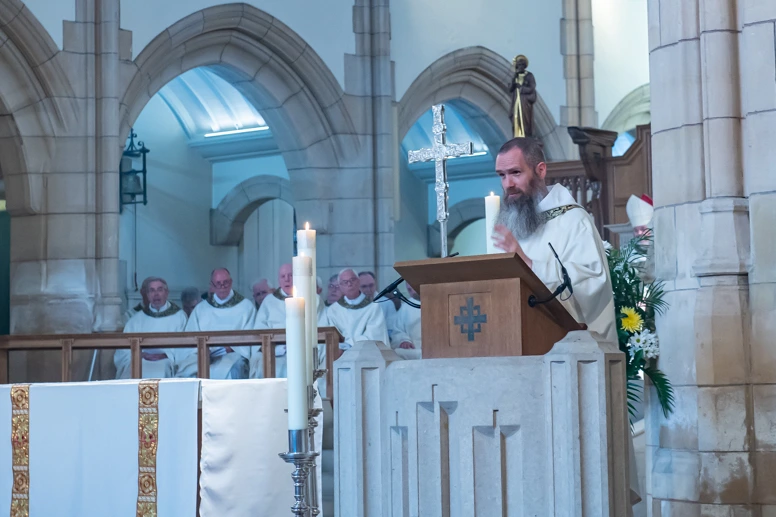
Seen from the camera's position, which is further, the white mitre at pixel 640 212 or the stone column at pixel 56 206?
the stone column at pixel 56 206

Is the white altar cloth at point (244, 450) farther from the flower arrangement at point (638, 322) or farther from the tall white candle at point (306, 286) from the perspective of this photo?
the flower arrangement at point (638, 322)

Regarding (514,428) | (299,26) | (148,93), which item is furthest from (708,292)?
(299,26)

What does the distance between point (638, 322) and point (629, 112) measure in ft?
37.5

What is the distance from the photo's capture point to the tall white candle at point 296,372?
328 centimetres

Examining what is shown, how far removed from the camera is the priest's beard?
14.6ft

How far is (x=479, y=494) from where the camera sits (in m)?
3.66

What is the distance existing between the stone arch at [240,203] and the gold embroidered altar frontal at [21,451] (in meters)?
9.72

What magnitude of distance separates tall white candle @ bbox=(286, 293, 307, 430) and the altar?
1539mm

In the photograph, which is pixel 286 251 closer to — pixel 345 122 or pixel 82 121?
pixel 345 122

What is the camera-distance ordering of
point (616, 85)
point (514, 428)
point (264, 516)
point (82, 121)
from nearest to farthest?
point (514, 428)
point (264, 516)
point (82, 121)
point (616, 85)

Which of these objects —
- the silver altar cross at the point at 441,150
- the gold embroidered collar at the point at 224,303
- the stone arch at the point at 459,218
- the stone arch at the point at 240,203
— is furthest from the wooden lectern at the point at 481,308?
the stone arch at the point at 459,218

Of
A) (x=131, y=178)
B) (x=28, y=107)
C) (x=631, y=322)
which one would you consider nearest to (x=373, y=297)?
(x=28, y=107)

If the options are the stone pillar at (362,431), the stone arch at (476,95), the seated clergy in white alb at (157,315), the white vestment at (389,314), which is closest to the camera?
the stone pillar at (362,431)

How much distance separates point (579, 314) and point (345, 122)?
7704 millimetres
